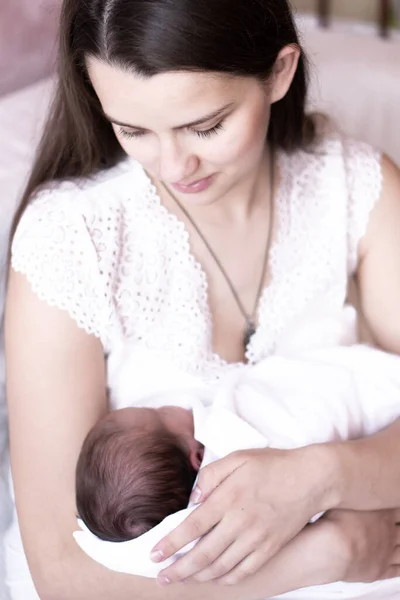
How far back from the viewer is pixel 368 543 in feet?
4.45

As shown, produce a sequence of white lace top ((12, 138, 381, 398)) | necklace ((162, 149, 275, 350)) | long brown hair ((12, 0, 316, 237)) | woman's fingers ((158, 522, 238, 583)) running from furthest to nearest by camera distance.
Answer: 1. necklace ((162, 149, 275, 350))
2. white lace top ((12, 138, 381, 398))
3. woman's fingers ((158, 522, 238, 583))
4. long brown hair ((12, 0, 316, 237))

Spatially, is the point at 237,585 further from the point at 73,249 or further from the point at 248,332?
the point at 73,249

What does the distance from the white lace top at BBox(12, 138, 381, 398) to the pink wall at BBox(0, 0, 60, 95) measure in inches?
20.1

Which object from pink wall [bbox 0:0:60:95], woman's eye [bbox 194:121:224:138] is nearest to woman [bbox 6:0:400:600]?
woman's eye [bbox 194:121:224:138]

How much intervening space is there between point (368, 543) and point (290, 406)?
24 cm

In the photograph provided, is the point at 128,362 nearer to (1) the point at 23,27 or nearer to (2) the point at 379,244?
(2) the point at 379,244

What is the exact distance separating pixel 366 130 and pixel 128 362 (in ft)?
3.45

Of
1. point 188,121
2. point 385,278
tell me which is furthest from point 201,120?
point 385,278

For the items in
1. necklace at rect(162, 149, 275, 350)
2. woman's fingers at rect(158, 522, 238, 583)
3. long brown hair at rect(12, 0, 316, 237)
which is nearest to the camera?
long brown hair at rect(12, 0, 316, 237)

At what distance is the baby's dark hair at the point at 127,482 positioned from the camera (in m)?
1.24

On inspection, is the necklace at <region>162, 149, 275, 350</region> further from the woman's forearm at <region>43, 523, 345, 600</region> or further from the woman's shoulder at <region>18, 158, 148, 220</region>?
the woman's forearm at <region>43, 523, 345, 600</region>

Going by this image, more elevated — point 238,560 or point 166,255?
point 166,255

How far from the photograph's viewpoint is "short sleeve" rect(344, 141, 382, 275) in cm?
163

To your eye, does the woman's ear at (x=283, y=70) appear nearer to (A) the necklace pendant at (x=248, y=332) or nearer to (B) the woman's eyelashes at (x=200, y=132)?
(B) the woman's eyelashes at (x=200, y=132)
